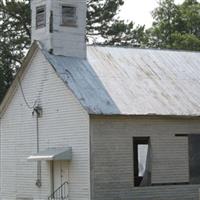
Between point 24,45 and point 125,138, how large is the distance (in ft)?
79.2

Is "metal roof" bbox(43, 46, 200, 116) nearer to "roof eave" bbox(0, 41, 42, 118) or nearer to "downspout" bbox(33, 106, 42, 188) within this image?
"roof eave" bbox(0, 41, 42, 118)

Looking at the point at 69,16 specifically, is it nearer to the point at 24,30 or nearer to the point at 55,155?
the point at 55,155

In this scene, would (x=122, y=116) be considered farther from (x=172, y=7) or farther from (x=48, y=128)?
(x=172, y=7)

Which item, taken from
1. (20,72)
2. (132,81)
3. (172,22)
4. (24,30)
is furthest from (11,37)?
(132,81)

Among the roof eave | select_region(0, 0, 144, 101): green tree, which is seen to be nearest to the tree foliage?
select_region(0, 0, 144, 101): green tree

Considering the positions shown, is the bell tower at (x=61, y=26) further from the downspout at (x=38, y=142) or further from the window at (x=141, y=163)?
the window at (x=141, y=163)

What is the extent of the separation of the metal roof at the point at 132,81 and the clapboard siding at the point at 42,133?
65 cm

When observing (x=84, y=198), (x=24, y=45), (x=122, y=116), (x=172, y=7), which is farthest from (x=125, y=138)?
(x=172, y=7)

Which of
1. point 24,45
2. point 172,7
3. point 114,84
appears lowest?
point 114,84

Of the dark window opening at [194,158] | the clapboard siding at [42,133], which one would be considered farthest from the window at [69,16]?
the dark window opening at [194,158]

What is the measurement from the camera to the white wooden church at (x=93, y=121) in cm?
3058

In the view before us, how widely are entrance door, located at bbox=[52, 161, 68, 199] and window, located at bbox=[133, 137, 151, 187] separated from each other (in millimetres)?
2837

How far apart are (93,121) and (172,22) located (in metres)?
34.5

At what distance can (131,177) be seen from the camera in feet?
102
